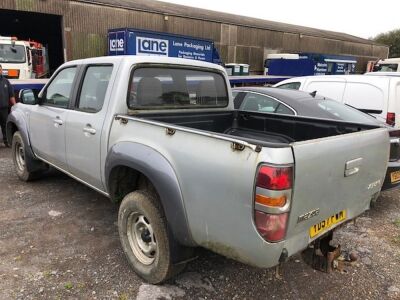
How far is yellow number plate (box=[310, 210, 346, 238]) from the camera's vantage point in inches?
98.5

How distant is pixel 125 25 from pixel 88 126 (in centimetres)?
2280

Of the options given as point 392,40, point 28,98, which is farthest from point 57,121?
point 392,40

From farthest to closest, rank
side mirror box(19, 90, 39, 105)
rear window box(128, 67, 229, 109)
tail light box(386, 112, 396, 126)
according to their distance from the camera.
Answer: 1. tail light box(386, 112, 396, 126)
2. side mirror box(19, 90, 39, 105)
3. rear window box(128, 67, 229, 109)

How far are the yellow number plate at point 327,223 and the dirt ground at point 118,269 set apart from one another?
2.55 ft

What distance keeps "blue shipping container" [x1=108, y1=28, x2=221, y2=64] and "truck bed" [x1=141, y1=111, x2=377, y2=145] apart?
53.9 feet

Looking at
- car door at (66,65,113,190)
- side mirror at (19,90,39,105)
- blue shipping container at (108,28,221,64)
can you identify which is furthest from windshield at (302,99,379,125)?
blue shipping container at (108,28,221,64)

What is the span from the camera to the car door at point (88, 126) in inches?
143

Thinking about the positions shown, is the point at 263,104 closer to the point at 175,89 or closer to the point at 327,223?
the point at 175,89

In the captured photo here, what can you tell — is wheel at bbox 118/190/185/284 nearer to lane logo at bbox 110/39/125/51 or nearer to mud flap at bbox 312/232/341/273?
mud flap at bbox 312/232/341/273

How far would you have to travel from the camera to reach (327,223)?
2627mm

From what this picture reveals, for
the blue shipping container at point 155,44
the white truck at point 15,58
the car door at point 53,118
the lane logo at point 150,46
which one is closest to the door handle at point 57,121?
the car door at point 53,118

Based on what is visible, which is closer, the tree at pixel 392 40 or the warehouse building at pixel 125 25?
the warehouse building at pixel 125 25

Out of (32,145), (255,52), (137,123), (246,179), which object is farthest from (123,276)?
(255,52)

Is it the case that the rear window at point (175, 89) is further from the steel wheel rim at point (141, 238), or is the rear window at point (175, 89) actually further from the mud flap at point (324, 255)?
the mud flap at point (324, 255)
